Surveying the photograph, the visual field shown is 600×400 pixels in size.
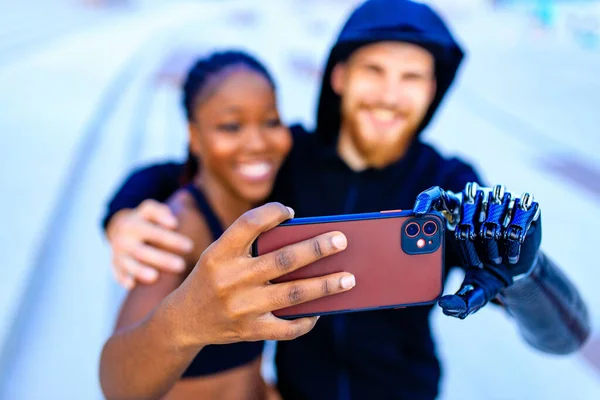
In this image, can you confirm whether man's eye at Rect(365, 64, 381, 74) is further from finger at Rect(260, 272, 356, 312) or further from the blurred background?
the blurred background

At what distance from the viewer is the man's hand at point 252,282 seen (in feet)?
2.13

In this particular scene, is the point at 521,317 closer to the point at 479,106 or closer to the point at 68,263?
the point at 68,263

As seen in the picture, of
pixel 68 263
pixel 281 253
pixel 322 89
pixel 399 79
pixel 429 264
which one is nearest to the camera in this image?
pixel 281 253

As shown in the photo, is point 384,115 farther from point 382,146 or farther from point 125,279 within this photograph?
point 125,279

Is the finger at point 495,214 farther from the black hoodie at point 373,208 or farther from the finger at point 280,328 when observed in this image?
the black hoodie at point 373,208

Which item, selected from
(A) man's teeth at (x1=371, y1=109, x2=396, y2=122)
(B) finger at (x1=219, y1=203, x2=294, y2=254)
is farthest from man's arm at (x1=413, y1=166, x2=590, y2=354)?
(A) man's teeth at (x1=371, y1=109, x2=396, y2=122)

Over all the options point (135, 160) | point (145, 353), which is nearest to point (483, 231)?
point (145, 353)

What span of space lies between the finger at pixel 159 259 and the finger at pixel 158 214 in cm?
7

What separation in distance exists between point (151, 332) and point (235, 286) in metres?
0.21

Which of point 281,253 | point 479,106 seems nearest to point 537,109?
point 479,106

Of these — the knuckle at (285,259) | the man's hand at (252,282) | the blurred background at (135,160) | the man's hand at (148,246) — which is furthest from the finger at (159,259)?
the blurred background at (135,160)

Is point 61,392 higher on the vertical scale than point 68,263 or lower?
lower

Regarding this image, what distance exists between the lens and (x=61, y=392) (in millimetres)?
1786

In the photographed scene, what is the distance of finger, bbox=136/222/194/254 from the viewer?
1.10m
